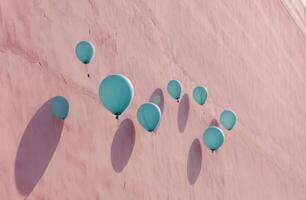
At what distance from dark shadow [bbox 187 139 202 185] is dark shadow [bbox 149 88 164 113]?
30 cm

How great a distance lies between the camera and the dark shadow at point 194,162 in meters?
2.95

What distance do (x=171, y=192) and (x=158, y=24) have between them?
0.76 meters

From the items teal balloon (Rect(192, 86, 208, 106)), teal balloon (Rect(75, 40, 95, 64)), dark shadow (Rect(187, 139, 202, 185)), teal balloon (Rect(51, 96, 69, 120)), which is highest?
teal balloon (Rect(75, 40, 95, 64))

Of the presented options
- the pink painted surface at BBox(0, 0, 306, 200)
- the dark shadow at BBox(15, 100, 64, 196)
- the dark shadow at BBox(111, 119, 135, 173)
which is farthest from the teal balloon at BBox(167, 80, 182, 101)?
the dark shadow at BBox(15, 100, 64, 196)

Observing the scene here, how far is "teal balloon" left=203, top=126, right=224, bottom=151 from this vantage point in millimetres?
3053

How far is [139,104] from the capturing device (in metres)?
2.65

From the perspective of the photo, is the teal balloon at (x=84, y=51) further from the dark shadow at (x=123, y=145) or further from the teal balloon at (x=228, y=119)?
the teal balloon at (x=228, y=119)

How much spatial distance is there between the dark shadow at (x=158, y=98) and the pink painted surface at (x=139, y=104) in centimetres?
3

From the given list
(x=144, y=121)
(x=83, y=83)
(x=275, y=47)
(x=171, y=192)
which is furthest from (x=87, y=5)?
(x=275, y=47)

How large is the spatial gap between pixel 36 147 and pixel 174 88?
99cm

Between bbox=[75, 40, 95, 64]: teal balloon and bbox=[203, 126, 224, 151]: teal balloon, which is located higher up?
bbox=[75, 40, 95, 64]: teal balloon

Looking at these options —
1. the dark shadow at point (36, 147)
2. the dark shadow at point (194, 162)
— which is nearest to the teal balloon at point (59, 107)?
the dark shadow at point (36, 147)

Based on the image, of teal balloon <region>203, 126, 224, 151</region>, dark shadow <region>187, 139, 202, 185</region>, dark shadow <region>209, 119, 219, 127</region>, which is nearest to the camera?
dark shadow <region>187, 139, 202, 185</region>

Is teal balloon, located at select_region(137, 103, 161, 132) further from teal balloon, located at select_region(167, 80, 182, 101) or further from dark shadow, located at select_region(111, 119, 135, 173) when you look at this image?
teal balloon, located at select_region(167, 80, 182, 101)
